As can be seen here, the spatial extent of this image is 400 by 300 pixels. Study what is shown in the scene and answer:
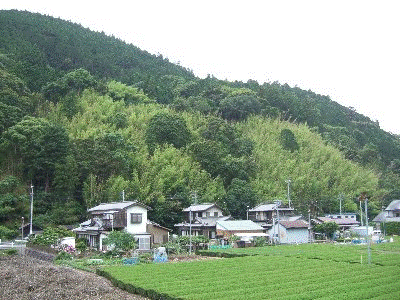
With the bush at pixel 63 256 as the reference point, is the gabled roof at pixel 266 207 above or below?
above

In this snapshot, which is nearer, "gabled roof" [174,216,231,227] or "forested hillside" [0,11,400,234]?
"forested hillside" [0,11,400,234]

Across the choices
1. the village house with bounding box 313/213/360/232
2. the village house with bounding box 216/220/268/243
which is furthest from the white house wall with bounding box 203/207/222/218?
the village house with bounding box 313/213/360/232

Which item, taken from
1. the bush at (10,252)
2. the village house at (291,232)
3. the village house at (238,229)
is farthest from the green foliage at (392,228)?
the bush at (10,252)

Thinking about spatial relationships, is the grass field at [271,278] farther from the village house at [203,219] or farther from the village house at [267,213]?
the village house at [267,213]

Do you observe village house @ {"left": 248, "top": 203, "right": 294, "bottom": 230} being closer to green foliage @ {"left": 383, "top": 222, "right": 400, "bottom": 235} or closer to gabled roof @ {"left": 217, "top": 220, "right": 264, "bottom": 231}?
gabled roof @ {"left": 217, "top": 220, "right": 264, "bottom": 231}

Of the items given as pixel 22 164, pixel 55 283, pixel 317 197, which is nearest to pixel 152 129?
pixel 22 164

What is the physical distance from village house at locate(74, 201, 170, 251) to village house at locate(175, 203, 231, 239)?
8.57 metres

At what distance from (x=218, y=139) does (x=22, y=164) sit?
29959 mm

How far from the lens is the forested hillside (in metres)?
53.7

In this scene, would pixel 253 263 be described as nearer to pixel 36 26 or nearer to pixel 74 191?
pixel 74 191

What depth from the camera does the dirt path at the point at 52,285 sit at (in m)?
22.1

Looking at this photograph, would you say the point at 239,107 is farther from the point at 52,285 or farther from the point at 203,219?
the point at 52,285

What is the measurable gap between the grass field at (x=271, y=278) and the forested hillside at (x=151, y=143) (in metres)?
24.2

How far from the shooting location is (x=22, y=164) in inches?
2140
